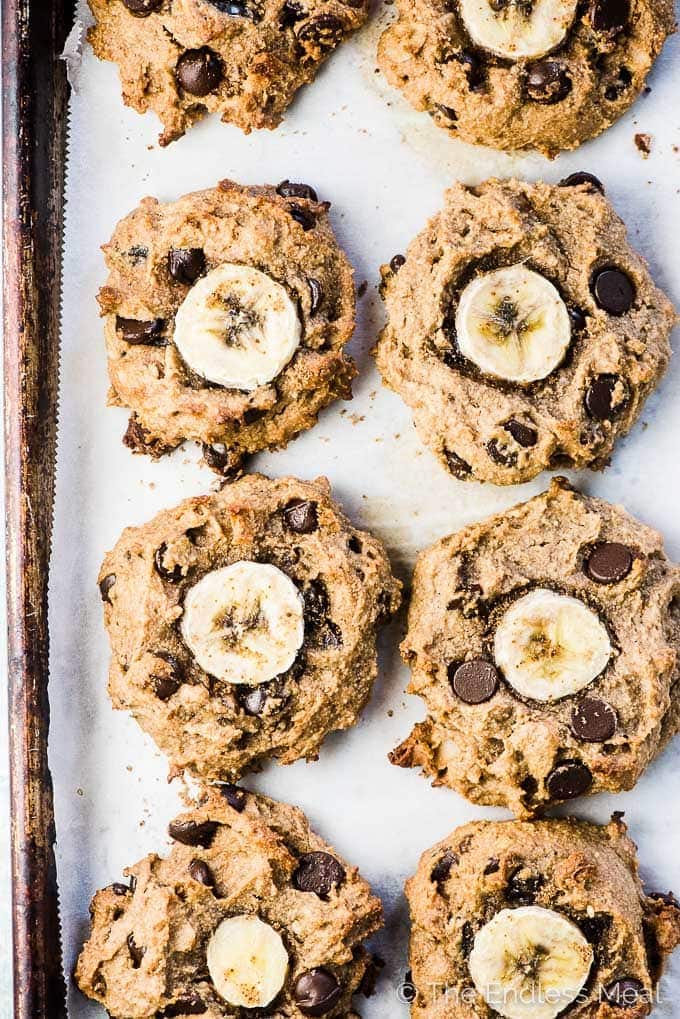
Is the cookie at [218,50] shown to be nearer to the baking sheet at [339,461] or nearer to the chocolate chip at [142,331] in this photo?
the baking sheet at [339,461]

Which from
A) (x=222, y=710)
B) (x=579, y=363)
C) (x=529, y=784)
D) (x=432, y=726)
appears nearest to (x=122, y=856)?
(x=222, y=710)

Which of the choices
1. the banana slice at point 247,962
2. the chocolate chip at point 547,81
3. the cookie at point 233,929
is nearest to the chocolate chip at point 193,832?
the cookie at point 233,929

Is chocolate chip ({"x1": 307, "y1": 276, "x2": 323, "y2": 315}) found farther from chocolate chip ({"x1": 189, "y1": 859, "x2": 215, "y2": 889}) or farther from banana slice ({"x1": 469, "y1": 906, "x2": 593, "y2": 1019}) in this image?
banana slice ({"x1": 469, "y1": 906, "x2": 593, "y2": 1019})

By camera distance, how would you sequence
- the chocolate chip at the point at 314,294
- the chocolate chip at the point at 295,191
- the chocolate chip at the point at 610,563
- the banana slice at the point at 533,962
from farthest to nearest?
the chocolate chip at the point at 295,191, the chocolate chip at the point at 314,294, the chocolate chip at the point at 610,563, the banana slice at the point at 533,962

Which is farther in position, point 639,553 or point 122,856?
point 122,856

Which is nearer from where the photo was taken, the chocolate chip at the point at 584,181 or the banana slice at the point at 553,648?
the banana slice at the point at 553,648

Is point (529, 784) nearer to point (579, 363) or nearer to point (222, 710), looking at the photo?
point (222, 710)

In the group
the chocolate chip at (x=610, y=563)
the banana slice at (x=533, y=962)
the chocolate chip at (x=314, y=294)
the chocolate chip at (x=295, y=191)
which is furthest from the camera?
the chocolate chip at (x=295, y=191)
